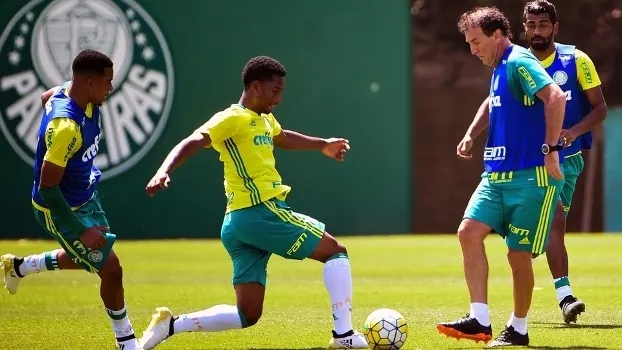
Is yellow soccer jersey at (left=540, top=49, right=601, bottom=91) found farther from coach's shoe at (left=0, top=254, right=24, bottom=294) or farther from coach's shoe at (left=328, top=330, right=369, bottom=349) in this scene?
coach's shoe at (left=0, top=254, right=24, bottom=294)

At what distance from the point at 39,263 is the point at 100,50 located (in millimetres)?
11927

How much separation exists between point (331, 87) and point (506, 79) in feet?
45.7

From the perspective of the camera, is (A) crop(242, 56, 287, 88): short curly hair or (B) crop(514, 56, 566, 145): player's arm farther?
(A) crop(242, 56, 287, 88): short curly hair

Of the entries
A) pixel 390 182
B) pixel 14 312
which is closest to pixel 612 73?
pixel 390 182

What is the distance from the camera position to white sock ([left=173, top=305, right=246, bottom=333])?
26.1 ft

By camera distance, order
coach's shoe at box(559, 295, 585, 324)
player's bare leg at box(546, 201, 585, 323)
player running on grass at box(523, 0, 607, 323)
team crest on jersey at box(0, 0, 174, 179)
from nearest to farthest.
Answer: coach's shoe at box(559, 295, 585, 324) < player's bare leg at box(546, 201, 585, 323) < player running on grass at box(523, 0, 607, 323) < team crest on jersey at box(0, 0, 174, 179)

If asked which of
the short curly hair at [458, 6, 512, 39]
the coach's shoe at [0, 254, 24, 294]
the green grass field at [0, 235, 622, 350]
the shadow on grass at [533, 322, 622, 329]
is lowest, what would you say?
the green grass field at [0, 235, 622, 350]

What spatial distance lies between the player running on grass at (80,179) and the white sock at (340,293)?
1339mm

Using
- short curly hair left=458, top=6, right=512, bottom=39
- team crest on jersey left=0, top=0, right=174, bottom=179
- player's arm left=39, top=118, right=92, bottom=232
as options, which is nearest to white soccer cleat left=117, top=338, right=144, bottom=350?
player's arm left=39, top=118, right=92, bottom=232

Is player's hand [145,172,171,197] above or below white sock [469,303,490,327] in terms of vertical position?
above

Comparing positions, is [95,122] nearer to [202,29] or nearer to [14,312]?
[14,312]

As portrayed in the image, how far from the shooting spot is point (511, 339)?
831 cm

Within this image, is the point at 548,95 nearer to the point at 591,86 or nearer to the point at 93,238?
the point at 591,86

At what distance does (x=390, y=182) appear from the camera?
22.2 meters
